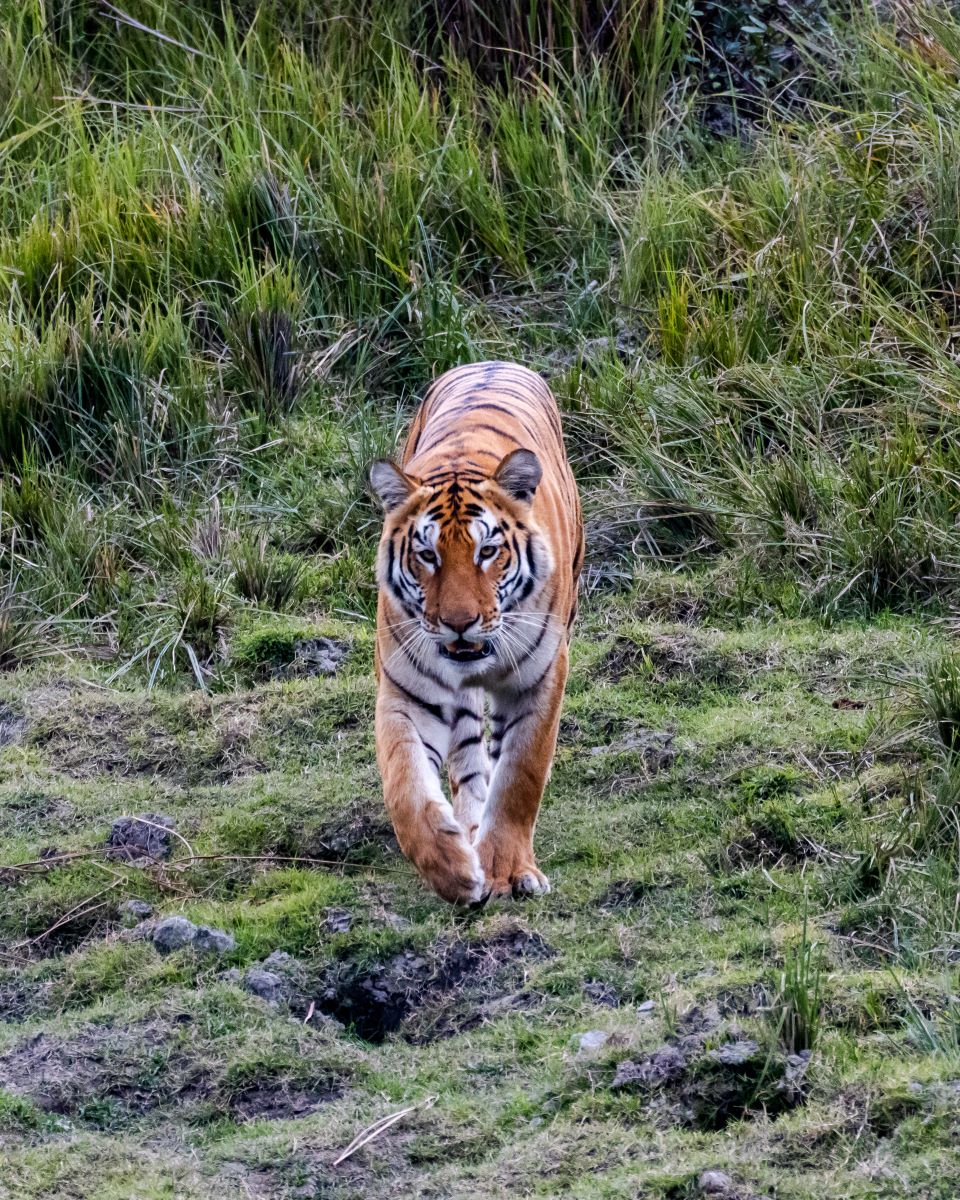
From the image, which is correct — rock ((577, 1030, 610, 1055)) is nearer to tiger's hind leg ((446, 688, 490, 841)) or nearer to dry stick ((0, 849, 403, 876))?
dry stick ((0, 849, 403, 876))

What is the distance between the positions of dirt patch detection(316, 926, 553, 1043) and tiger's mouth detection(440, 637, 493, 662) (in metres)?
0.62

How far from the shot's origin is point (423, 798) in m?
4.00

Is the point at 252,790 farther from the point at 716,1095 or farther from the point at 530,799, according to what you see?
the point at 716,1095

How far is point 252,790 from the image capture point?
4957 mm

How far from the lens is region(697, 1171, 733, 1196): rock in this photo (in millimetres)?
2801

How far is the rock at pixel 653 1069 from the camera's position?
3.15 metres

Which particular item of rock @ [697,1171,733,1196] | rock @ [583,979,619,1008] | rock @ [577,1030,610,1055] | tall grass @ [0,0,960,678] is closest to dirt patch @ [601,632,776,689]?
tall grass @ [0,0,960,678]

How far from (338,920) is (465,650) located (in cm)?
68

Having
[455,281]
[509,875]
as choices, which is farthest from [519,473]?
[455,281]

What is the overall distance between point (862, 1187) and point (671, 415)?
4238 mm

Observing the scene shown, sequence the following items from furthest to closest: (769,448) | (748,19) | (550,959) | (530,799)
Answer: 1. (748,19)
2. (769,448)
3. (530,799)
4. (550,959)

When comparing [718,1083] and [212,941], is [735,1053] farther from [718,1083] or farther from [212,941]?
[212,941]

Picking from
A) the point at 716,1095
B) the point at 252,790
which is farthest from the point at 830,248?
the point at 716,1095

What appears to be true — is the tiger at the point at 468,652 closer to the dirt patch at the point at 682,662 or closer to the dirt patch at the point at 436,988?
the dirt patch at the point at 436,988
